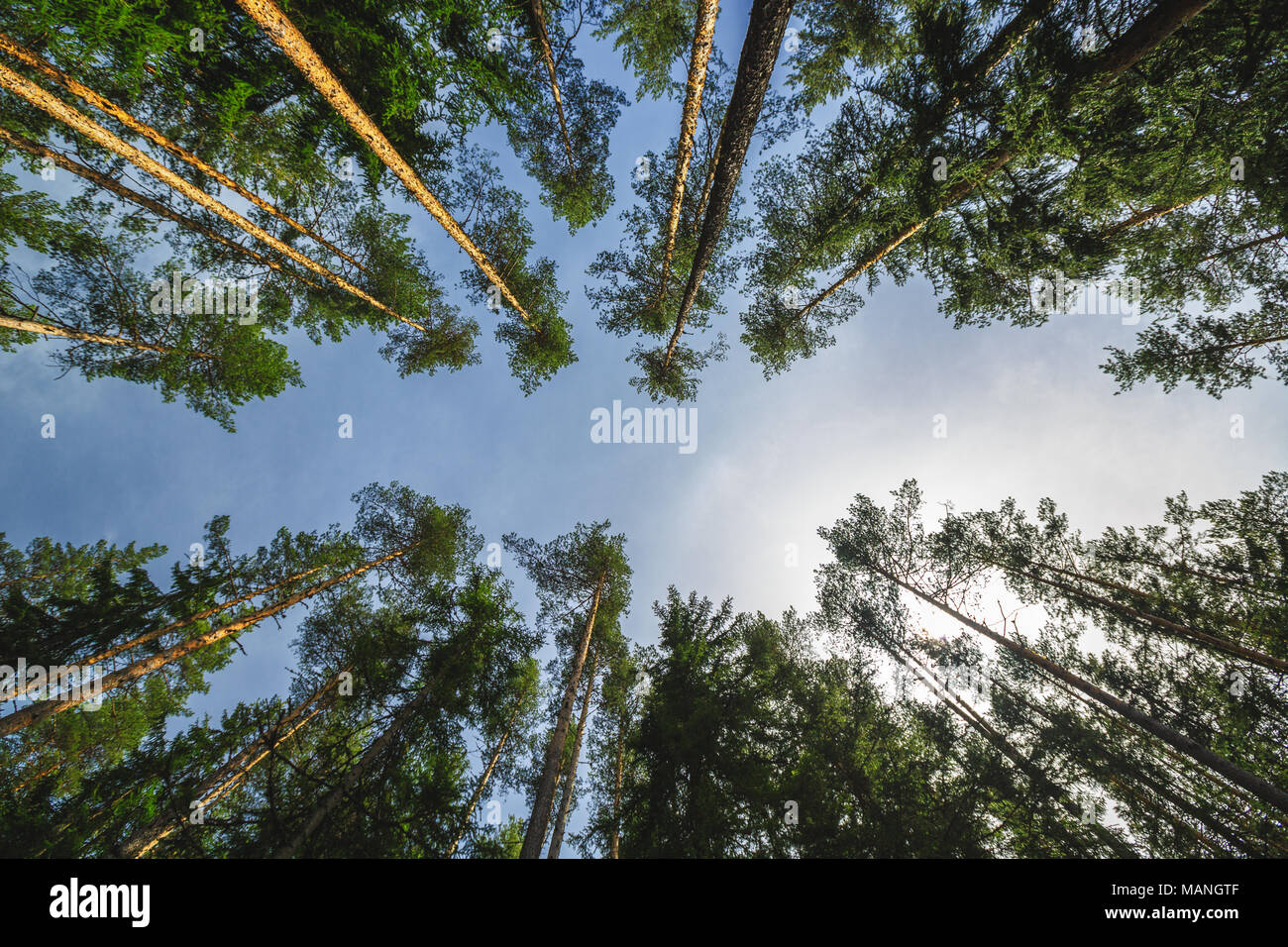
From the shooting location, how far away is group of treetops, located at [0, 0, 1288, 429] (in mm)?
5391

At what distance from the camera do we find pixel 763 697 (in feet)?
28.7

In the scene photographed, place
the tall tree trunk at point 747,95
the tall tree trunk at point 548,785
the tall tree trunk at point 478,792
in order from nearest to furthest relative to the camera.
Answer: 1. the tall tree trunk at point 747,95
2. the tall tree trunk at point 478,792
3. the tall tree trunk at point 548,785

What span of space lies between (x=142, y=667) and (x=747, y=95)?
14429 mm

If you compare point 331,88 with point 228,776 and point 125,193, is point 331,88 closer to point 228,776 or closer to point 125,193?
point 125,193

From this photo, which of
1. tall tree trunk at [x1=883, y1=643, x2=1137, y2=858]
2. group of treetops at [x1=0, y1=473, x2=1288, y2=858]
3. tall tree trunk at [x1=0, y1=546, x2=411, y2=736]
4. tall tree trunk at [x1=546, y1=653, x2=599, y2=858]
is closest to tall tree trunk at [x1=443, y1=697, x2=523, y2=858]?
group of treetops at [x1=0, y1=473, x2=1288, y2=858]

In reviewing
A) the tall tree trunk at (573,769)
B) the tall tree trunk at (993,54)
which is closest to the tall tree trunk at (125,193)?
the tall tree trunk at (573,769)

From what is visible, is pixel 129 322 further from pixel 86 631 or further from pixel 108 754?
pixel 108 754

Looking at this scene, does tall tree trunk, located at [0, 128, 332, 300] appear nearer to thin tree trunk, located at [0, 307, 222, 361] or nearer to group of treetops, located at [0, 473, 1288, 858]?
thin tree trunk, located at [0, 307, 222, 361]

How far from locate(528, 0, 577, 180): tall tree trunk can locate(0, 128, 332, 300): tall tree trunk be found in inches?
319

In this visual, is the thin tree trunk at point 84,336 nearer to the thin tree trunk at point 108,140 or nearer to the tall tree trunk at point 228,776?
the thin tree trunk at point 108,140

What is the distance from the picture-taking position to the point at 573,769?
10836 millimetres

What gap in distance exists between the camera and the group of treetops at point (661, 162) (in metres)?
5.39

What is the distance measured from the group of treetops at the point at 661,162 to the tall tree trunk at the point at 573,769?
10986 mm
